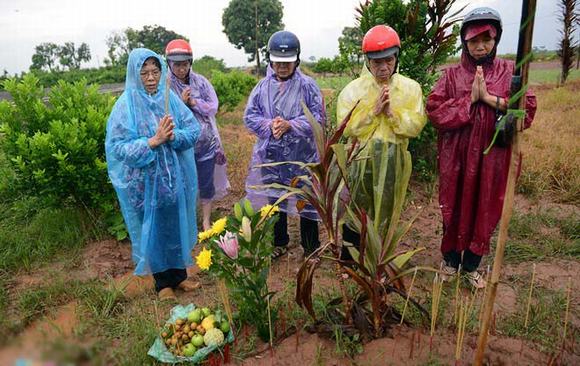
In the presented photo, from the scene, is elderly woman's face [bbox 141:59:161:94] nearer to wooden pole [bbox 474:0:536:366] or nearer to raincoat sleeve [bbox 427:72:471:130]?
raincoat sleeve [bbox 427:72:471:130]

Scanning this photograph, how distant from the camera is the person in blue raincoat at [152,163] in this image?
2.43 metres

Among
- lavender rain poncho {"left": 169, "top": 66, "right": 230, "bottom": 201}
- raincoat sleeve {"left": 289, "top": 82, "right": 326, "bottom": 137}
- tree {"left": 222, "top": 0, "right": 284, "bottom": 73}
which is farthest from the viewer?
tree {"left": 222, "top": 0, "right": 284, "bottom": 73}

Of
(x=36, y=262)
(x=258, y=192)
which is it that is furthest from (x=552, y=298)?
(x=36, y=262)

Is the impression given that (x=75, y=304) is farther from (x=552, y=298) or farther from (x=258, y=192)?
(x=552, y=298)

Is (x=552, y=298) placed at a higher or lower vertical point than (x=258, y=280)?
lower

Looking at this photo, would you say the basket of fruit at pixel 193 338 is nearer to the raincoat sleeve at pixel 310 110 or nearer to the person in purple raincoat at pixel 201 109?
the raincoat sleeve at pixel 310 110

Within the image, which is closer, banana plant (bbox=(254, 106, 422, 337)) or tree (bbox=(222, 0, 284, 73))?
banana plant (bbox=(254, 106, 422, 337))

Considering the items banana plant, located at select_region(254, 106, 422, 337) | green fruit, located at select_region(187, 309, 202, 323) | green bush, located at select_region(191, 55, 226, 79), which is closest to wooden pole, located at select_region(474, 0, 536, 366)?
banana plant, located at select_region(254, 106, 422, 337)

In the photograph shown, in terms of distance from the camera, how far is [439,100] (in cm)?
251

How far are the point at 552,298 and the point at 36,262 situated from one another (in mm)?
3534

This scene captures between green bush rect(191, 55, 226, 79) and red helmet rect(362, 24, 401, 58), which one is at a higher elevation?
green bush rect(191, 55, 226, 79)

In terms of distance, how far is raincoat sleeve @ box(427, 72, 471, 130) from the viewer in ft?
7.78

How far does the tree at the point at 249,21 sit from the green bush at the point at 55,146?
32.3 meters

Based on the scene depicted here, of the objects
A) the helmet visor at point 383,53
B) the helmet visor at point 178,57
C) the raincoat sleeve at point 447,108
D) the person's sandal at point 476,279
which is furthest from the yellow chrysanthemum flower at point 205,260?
the helmet visor at point 178,57
